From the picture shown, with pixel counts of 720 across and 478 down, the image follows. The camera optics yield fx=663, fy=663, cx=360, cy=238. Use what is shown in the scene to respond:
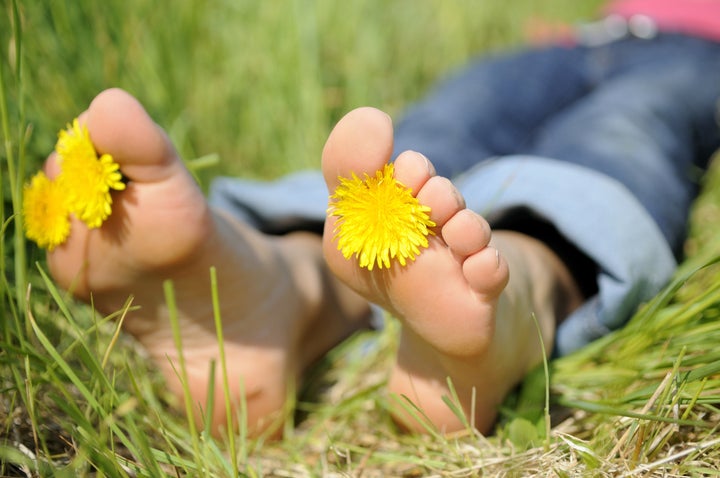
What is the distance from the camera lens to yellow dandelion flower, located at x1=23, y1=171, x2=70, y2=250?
2.24 ft

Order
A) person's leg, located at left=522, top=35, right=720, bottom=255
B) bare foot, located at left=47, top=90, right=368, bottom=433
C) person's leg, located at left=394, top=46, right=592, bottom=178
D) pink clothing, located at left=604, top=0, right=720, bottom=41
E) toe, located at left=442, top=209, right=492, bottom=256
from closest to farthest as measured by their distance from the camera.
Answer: toe, located at left=442, top=209, right=492, bottom=256, bare foot, located at left=47, top=90, right=368, bottom=433, person's leg, located at left=522, top=35, right=720, bottom=255, person's leg, located at left=394, top=46, right=592, bottom=178, pink clothing, located at left=604, top=0, right=720, bottom=41

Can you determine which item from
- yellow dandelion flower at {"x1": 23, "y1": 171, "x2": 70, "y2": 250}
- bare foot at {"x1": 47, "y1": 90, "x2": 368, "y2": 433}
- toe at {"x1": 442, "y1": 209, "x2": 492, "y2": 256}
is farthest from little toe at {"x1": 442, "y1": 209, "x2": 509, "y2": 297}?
yellow dandelion flower at {"x1": 23, "y1": 171, "x2": 70, "y2": 250}

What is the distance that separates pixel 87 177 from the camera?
0.66 m

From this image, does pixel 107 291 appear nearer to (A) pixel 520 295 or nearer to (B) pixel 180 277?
(B) pixel 180 277

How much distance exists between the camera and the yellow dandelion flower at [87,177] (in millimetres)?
650

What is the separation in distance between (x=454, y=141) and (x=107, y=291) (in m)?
0.60

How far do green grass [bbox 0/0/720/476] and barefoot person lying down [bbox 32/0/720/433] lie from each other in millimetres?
49

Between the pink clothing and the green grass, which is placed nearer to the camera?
the green grass

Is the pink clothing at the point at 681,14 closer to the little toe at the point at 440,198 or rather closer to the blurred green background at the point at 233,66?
the blurred green background at the point at 233,66

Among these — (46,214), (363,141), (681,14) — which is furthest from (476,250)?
(681,14)

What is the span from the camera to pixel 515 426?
675 millimetres

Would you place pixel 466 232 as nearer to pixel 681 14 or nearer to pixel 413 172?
pixel 413 172

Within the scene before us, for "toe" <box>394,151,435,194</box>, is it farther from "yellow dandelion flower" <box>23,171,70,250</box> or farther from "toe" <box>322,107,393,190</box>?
"yellow dandelion flower" <box>23,171,70,250</box>

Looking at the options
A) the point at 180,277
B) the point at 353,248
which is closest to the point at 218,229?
the point at 180,277
